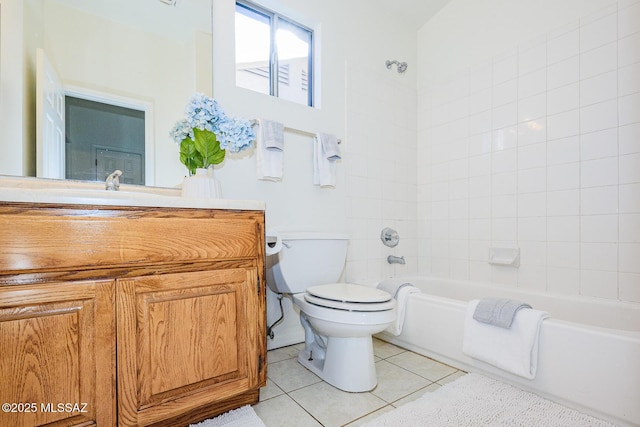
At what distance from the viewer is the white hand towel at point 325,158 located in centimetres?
205

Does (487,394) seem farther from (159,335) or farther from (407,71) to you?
(407,71)

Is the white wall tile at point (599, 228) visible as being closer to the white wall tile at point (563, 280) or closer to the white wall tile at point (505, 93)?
the white wall tile at point (563, 280)

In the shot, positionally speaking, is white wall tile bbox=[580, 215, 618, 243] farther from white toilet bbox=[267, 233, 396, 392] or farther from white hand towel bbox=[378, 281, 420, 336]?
white toilet bbox=[267, 233, 396, 392]

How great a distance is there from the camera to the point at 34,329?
822 mm

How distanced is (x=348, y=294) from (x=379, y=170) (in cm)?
126

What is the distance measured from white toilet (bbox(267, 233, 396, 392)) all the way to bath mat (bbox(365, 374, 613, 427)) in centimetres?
24

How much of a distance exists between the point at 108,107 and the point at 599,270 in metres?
2.64

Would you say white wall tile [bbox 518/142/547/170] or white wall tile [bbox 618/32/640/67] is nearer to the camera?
white wall tile [bbox 618/32/640/67]

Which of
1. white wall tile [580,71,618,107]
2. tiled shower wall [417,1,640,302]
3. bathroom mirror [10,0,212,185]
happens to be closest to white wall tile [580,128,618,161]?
tiled shower wall [417,1,640,302]

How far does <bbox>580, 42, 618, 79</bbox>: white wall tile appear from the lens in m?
1.73

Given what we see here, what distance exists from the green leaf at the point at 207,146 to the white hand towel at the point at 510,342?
1426 mm

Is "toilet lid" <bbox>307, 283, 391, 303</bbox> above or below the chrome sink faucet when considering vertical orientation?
below

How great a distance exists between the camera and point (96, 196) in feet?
3.32

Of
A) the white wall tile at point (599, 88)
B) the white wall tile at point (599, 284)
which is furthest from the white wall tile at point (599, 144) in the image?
the white wall tile at point (599, 284)
